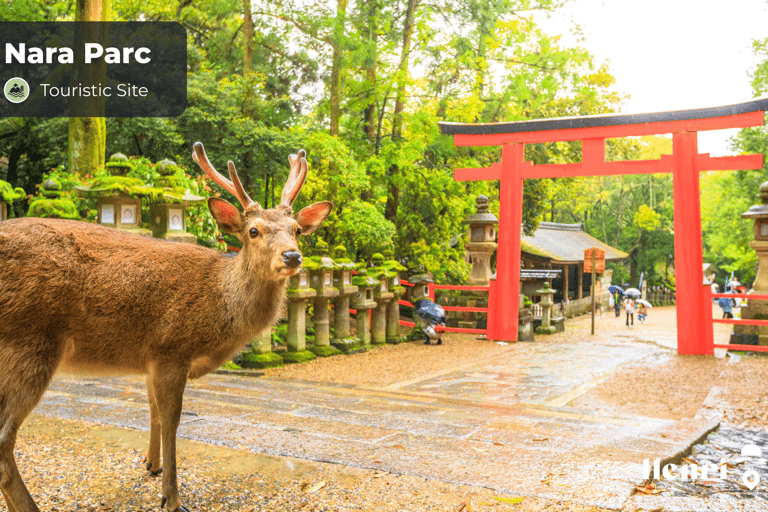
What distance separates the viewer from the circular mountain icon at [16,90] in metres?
12.6

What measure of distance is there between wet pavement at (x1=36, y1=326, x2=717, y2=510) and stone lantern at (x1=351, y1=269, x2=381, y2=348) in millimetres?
4013

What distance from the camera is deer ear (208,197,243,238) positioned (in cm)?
319

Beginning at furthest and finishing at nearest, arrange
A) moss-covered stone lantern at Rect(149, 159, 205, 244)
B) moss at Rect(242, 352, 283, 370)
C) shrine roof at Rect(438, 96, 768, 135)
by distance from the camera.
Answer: shrine roof at Rect(438, 96, 768, 135)
moss at Rect(242, 352, 283, 370)
moss-covered stone lantern at Rect(149, 159, 205, 244)

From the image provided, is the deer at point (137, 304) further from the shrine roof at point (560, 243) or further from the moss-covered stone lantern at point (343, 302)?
the shrine roof at point (560, 243)

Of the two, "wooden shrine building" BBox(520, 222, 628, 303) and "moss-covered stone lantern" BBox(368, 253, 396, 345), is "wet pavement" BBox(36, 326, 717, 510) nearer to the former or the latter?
"moss-covered stone lantern" BBox(368, 253, 396, 345)

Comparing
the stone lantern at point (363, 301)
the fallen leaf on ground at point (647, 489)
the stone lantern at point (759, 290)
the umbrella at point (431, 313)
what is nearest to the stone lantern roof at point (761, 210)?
the stone lantern at point (759, 290)

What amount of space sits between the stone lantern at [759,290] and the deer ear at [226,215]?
38.3ft

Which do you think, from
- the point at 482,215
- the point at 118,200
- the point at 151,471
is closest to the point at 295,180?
the point at 151,471

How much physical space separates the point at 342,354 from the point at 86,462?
23.0 feet

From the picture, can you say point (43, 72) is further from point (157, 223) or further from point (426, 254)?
point (426, 254)

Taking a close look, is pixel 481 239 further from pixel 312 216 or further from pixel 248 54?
pixel 312 216

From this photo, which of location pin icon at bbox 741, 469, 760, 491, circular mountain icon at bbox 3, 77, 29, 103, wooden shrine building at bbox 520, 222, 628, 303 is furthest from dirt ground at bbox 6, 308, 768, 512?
wooden shrine building at bbox 520, 222, 628, 303

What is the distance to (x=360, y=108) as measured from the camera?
14.2 metres

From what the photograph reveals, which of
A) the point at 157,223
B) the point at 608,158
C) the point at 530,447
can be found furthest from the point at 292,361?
the point at 608,158
